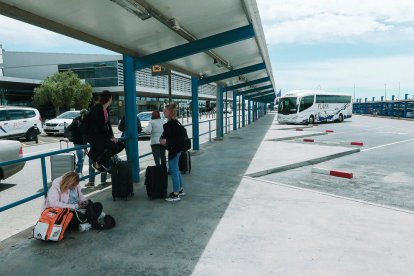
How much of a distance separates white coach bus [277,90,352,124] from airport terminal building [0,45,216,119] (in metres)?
14.9

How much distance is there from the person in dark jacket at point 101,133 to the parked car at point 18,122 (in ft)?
44.1

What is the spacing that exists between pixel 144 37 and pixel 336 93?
3063 centimetres

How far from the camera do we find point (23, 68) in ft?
148

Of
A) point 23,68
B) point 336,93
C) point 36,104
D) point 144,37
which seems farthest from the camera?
point 23,68

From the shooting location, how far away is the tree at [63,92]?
32312 mm

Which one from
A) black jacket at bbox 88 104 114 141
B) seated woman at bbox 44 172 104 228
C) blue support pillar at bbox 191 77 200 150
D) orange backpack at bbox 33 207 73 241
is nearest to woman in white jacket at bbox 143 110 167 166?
black jacket at bbox 88 104 114 141

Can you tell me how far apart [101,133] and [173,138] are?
1.24m

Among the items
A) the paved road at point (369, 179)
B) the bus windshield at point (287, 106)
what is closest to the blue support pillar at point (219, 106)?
the paved road at point (369, 179)

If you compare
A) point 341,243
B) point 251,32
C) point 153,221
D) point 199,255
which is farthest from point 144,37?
point 341,243

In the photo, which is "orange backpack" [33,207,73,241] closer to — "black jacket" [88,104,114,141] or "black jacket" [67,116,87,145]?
"black jacket" [88,104,114,141]

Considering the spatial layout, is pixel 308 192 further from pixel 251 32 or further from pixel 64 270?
pixel 64 270

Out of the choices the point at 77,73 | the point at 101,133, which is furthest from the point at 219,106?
the point at 77,73

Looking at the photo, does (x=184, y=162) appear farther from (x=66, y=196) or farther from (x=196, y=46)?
(x=66, y=196)

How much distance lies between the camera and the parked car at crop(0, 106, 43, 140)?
1566 cm
